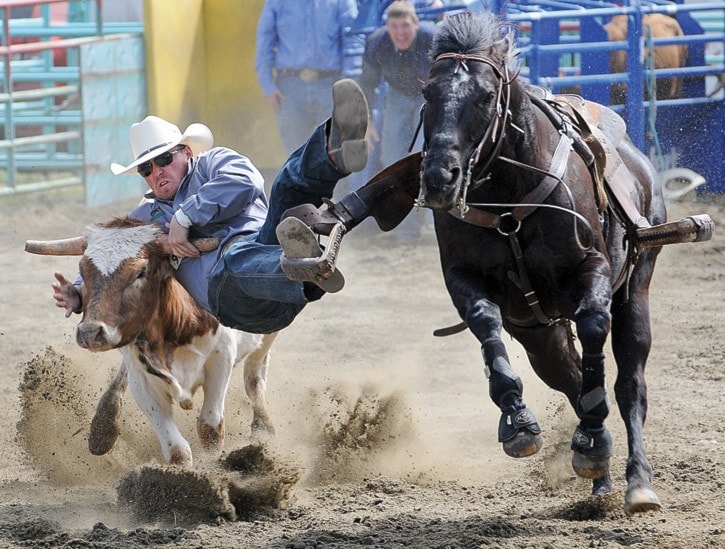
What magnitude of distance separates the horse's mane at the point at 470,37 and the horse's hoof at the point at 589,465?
1.35 m

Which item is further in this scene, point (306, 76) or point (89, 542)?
point (306, 76)

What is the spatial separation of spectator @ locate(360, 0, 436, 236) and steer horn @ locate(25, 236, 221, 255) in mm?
5104

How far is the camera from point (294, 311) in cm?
468

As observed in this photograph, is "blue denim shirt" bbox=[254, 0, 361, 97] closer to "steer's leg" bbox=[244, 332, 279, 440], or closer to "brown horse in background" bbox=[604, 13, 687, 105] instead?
"brown horse in background" bbox=[604, 13, 687, 105]

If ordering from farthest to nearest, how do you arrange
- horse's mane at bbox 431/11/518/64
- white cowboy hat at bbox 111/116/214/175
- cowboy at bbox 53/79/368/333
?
white cowboy hat at bbox 111/116/214/175, cowboy at bbox 53/79/368/333, horse's mane at bbox 431/11/518/64

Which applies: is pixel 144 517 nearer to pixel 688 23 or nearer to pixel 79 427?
pixel 79 427

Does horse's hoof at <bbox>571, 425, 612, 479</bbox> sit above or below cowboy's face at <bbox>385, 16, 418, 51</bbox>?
below

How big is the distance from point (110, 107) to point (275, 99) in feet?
6.55

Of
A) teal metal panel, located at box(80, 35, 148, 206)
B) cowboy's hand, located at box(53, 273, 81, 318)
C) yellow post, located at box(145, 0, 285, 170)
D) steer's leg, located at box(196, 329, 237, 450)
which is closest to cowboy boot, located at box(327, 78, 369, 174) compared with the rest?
steer's leg, located at box(196, 329, 237, 450)

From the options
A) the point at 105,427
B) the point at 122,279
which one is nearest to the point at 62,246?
the point at 122,279

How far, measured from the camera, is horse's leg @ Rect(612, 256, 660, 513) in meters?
4.04

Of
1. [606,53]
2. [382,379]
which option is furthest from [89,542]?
[606,53]

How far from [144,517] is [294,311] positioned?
979mm

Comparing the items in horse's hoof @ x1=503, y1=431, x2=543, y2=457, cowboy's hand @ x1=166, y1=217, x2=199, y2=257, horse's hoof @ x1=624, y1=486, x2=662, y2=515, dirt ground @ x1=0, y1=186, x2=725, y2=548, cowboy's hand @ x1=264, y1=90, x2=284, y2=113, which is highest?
cowboy's hand @ x1=264, y1=90, x2=284, y2=113
